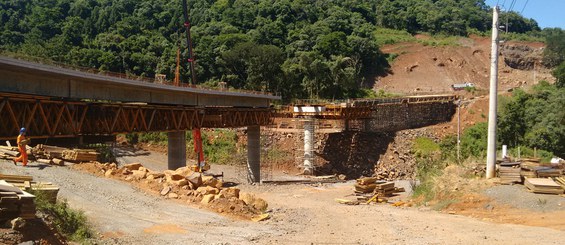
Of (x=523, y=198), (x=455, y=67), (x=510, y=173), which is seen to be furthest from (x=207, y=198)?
(x=455, y=67)

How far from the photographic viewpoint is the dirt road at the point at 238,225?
1526 centimetres

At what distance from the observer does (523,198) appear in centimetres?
2141

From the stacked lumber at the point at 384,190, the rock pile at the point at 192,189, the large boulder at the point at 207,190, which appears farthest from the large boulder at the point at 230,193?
the stacked lumber at the point at 384,190

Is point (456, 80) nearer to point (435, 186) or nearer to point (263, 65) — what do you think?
point (263, 65)

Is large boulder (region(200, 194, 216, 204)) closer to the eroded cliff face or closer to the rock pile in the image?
the rock pile

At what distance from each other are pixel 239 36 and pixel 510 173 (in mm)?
66970

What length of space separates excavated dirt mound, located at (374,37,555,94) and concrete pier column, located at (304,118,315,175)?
4144 centimetres

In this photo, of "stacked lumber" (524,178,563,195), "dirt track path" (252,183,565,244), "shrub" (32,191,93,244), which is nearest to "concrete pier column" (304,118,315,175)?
"dirt track path" (252,183,565,244)

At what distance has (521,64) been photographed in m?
104

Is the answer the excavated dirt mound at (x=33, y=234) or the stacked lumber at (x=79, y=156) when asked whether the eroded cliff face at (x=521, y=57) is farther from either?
the excavated dirt mound at (x=33, y=234)

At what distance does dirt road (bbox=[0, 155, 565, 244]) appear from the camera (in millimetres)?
15258

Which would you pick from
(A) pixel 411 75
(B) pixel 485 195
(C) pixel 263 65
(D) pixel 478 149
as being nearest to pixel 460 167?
(B) pixel 485 195

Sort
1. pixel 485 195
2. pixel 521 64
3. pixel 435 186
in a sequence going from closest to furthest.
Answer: pixel 485 195 → pixel 435 186 → pixel 521 64

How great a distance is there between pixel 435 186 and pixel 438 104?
42.8m
